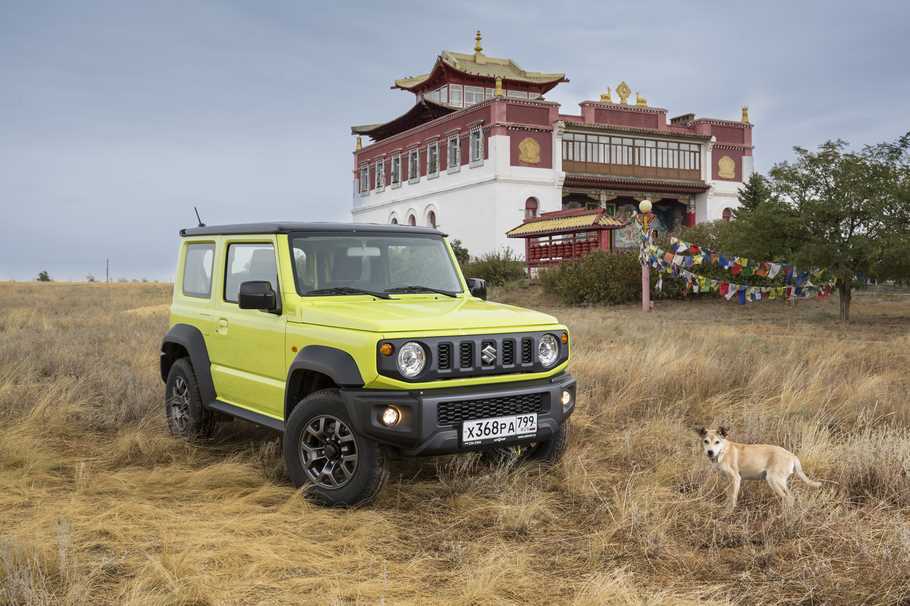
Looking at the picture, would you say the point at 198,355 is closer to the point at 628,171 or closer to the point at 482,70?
the point at 628,171

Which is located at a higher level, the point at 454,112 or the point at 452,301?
the point at 454,112

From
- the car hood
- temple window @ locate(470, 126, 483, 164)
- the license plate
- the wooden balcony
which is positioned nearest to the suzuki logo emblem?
the car hood

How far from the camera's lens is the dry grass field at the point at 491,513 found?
13.7 ft

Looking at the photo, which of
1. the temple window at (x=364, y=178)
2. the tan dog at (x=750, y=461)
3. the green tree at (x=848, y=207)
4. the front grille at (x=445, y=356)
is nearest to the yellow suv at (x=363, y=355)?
the front grille at (x=445, y=356)

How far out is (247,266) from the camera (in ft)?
22.1

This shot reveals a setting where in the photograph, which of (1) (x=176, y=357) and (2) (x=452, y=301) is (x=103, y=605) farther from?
(1) (x=176, y=357)

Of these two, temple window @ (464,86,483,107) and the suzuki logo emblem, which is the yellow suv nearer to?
Answer: the suzuki logo emblem

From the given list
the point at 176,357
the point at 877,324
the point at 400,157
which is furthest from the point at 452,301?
the point at 400,157

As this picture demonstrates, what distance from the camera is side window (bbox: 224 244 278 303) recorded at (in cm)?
639

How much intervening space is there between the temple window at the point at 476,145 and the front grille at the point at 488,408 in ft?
143

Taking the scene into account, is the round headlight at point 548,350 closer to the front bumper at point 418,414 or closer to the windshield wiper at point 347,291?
the front bumper at point 418,414

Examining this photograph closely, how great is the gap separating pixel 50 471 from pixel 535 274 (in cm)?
3244

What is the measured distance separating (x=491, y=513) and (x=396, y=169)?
54.7 meters

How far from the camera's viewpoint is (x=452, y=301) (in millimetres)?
6363
